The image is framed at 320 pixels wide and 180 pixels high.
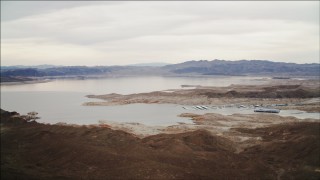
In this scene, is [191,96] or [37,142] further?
[191,96]

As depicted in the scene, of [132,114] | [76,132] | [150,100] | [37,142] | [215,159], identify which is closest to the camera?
[215,159]

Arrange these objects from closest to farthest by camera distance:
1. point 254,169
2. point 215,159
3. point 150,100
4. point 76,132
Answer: point 254,169 < point 215,159 < point 76,132 < point 150,100

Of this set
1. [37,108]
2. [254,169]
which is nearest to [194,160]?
[254,169]

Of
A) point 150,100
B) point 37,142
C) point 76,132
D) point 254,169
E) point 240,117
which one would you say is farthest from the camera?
point 150,100

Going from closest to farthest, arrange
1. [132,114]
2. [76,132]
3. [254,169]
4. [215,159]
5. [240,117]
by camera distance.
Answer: [254,169] < [215,159] < [76,132] < [240,117] < [132,114]

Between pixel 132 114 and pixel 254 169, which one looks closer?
pixel 254 169

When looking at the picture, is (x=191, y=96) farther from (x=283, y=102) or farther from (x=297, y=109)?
(x=297, y=109)

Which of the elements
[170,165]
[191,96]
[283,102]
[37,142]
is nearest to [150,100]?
[191,96]

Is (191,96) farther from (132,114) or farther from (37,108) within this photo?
(37,108)

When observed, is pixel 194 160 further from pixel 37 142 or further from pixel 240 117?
pixel 240 117
